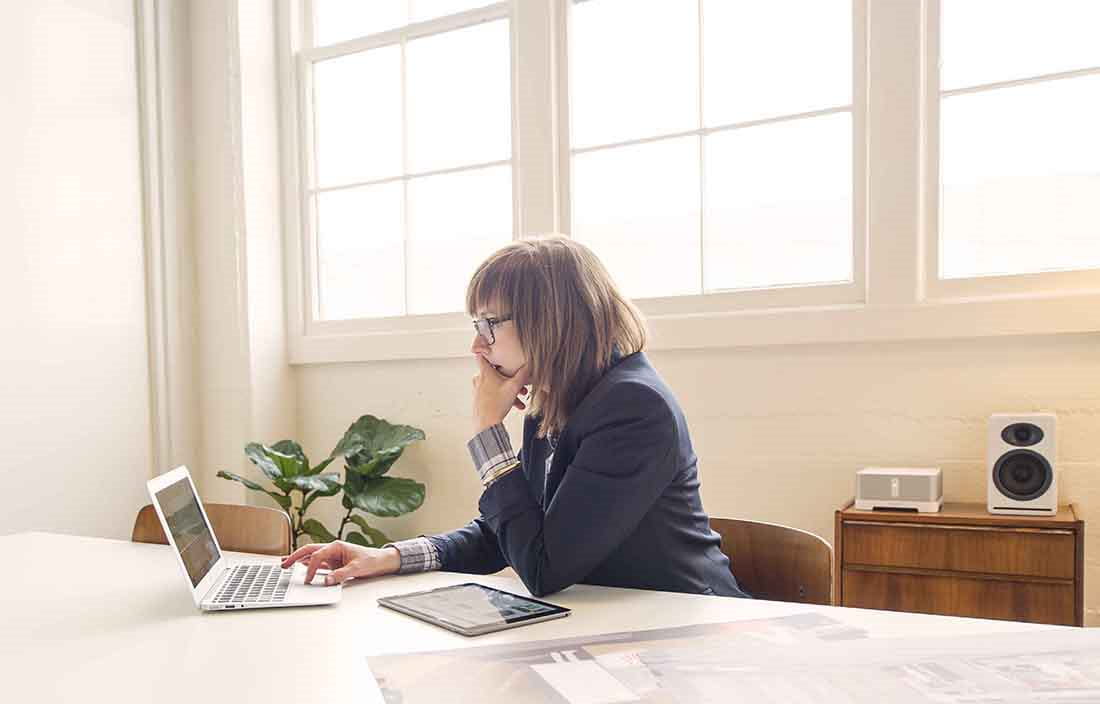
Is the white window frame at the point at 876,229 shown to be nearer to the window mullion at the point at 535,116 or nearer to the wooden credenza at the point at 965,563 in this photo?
the window mullion at the point at 535,116

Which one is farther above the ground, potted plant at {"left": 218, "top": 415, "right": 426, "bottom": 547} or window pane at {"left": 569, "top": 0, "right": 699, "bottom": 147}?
window pane at {"left": 569, "top": 0, "right": 699, "bottom": 147}

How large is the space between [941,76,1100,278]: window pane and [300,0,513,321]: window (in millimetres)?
1618

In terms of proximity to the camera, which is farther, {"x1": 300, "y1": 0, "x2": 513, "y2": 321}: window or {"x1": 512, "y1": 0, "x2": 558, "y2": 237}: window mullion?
{"x1": 300, "y1": 0, "x2": 513, "y2": 321}: window

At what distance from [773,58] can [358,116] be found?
1826 millimetres

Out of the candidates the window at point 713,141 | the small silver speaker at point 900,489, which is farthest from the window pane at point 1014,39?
the small silver speaker at point 900,489

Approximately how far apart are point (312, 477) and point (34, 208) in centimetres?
144

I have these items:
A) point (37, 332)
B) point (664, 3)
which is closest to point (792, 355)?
point (664, 3)

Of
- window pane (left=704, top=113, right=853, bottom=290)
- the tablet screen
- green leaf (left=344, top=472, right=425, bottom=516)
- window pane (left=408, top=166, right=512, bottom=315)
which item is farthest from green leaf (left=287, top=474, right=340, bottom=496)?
the tablet screen

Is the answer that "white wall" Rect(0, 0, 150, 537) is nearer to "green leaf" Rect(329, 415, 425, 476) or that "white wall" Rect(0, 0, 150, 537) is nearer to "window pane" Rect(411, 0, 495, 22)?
"green leaf" Rect(329, 415, 425, 476)

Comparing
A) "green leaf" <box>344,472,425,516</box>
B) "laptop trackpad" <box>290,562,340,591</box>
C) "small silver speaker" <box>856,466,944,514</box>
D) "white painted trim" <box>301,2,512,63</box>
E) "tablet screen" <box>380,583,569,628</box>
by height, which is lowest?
"green leaf" <box>344,472,425,516</box>

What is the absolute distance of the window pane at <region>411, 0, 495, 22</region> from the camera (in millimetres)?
3627

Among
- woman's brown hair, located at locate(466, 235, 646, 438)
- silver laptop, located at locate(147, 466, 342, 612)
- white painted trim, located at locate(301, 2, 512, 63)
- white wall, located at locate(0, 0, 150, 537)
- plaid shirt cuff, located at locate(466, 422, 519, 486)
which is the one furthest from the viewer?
white painted trim, located at locate(301, 2, 512, 63)

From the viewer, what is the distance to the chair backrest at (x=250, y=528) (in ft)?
6.36

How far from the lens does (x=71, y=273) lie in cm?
347
